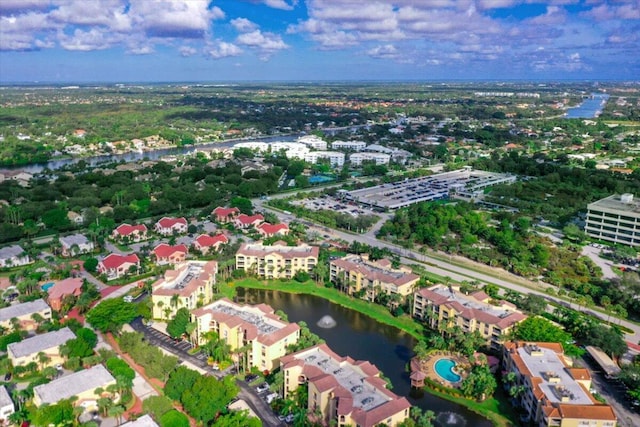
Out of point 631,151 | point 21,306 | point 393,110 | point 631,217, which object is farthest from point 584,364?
point 393,110

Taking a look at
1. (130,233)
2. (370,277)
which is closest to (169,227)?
(130,233)

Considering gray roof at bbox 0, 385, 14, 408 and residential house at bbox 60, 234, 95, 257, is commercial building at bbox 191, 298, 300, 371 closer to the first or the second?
gray roof at bbox 0, 385, 14, 408

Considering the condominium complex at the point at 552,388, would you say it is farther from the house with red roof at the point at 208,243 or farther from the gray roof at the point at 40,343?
the house with red roof at the point at 208,243

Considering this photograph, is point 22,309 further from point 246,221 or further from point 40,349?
point 246,221

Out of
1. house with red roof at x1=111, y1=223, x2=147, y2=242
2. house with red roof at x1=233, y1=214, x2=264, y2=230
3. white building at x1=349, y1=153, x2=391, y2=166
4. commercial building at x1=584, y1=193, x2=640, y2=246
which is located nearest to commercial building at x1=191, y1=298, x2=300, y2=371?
house with red roof at x1=111, y1=223, x2=147, y2=242

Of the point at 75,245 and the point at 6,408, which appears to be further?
the point at 75,245

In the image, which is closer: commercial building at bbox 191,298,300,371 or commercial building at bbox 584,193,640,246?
commercial building at bbox 191,298,300,371

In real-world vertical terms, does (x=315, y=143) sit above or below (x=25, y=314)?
above
